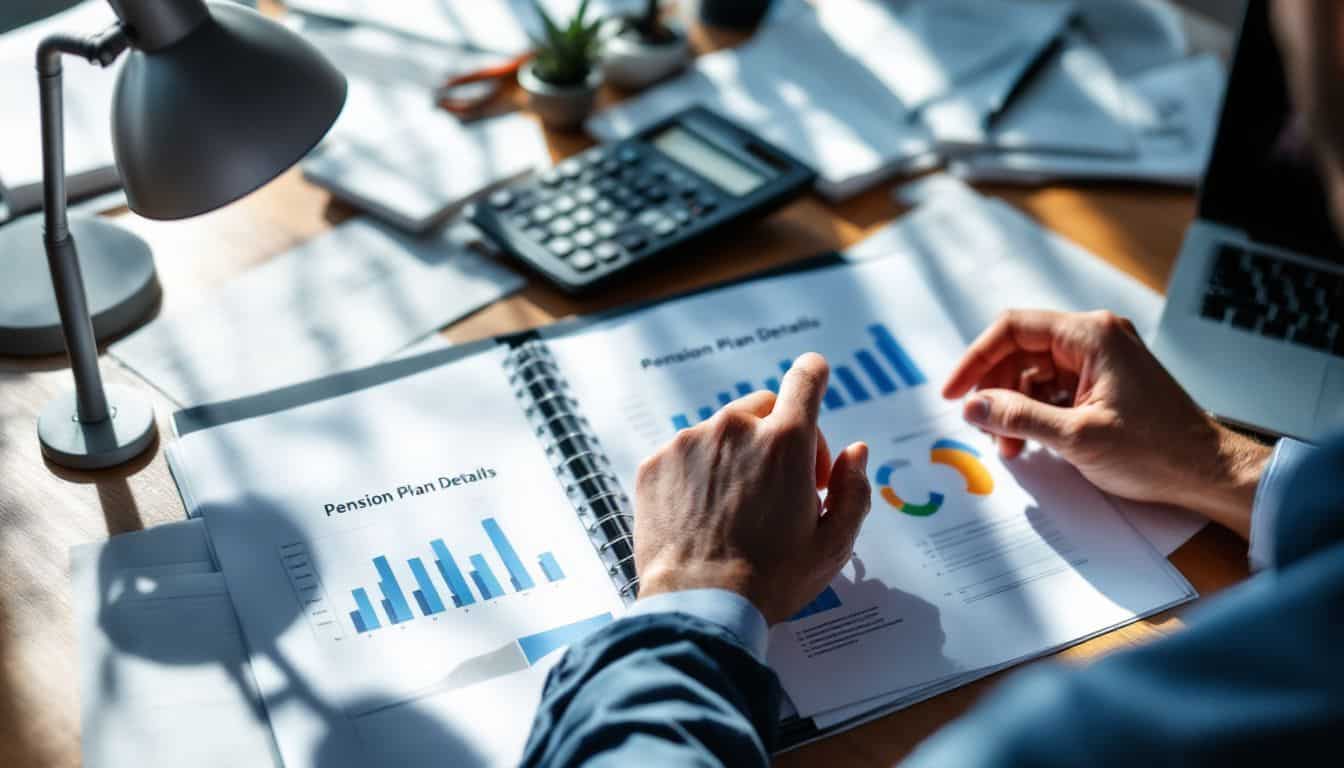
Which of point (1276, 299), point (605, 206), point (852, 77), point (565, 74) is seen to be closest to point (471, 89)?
point (565, 74)

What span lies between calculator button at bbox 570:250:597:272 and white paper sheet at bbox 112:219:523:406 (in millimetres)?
52

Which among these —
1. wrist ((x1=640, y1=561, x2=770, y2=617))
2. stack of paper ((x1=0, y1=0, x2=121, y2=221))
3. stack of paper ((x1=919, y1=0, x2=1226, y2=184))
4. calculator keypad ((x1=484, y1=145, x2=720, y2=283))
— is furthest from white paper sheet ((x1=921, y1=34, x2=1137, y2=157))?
stack of paper ((x1=0, y1=0, x2=121, y2=221))

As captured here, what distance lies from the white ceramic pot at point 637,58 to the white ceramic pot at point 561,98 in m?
0.06

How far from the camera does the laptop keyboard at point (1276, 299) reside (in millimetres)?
886

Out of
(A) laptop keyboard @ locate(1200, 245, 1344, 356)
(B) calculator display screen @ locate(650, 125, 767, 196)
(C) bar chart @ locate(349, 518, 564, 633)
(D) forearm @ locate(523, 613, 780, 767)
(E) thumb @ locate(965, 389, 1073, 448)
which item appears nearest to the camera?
(D) forearm @ locate(523, 613, 780, 767)

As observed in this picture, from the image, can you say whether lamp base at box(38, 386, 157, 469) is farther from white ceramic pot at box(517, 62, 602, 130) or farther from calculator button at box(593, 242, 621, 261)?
white ceramic pot at box(517, 62, 602, 130)

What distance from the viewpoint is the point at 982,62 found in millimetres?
1188

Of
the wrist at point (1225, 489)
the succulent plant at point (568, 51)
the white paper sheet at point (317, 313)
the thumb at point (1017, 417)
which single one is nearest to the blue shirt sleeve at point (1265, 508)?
the wrist at point (1225, 489)

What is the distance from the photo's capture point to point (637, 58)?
3.73 ft

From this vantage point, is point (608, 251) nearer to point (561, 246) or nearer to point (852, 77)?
point (561, 246)

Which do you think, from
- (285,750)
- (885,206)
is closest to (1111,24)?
(885,206)

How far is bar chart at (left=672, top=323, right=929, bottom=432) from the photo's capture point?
81 centimetres

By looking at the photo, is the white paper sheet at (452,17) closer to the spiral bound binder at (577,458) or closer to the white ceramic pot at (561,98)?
the white ceramic pot at (561,98)

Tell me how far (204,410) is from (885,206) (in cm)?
60
